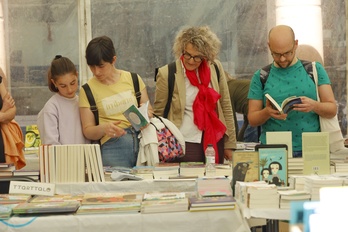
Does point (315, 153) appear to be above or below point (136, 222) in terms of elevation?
above

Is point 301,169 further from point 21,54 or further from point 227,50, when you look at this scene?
point 21,54

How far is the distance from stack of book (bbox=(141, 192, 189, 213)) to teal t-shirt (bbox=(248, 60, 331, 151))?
118 centimetres

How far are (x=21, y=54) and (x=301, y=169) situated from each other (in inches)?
163

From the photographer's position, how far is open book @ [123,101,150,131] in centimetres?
459

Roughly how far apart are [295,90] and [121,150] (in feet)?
3.88

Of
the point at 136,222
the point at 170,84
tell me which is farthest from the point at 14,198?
the point at 170,84

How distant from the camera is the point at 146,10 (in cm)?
753

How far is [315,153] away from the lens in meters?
3.97

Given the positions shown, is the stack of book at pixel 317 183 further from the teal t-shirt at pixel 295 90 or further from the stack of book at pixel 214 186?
the teal t-shirt at pixel 295 90

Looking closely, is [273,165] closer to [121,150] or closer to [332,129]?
[332,129]

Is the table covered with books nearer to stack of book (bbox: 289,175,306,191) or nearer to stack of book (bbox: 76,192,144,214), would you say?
stack of book (bbox: 76,192,144,214)

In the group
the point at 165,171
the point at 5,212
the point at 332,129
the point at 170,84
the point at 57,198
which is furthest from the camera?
the point at 170,84

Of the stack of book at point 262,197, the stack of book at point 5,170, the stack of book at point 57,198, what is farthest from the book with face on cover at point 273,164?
the stack of book at point 5,170

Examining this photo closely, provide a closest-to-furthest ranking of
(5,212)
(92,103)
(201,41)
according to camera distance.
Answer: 1. (5,212)
2. (92,103)
3. (201,41)
